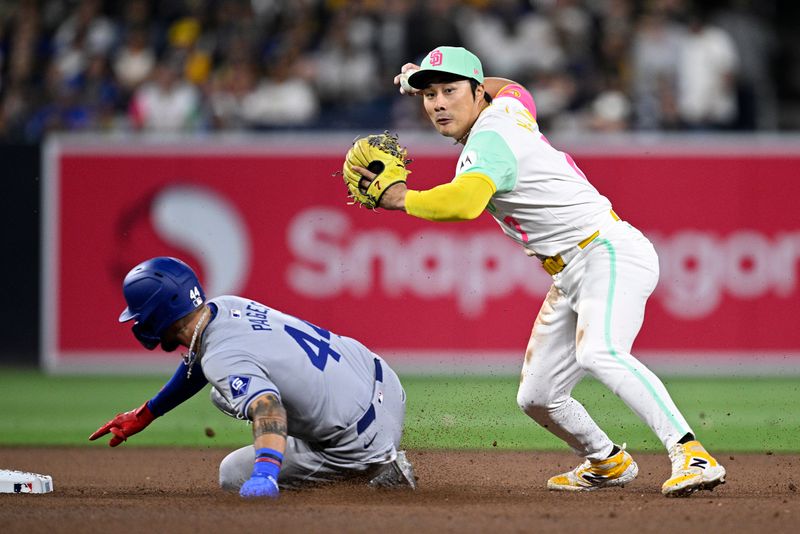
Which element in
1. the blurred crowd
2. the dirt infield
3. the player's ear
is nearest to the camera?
the dirt infield

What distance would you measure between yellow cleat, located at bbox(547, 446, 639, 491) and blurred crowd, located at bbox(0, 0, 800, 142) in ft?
24.5

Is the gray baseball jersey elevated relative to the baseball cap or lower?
lower

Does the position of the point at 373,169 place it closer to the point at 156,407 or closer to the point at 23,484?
the point at 156,407

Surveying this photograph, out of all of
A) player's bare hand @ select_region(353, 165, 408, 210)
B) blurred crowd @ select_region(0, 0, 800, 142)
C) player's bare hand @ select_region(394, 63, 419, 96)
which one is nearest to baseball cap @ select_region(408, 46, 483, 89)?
player's bare hand @ select_region(394, 63, 419, 96)

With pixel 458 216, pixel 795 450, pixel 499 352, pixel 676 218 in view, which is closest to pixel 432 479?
pixel 458 216

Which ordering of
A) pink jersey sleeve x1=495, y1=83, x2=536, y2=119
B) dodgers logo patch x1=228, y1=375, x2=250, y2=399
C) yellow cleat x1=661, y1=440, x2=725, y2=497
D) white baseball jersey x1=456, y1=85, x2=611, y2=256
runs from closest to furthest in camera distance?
dodgers logo patch x1=228, y1=375, x2=250, y2=399
yellow cleat x1=661, y1=440, x2=725, y2=497
white baseball jersey x1=456, y1=85, x2=611, y2=256
pink jersey sleeve x1=495, y1=83, x2=536, y2=119

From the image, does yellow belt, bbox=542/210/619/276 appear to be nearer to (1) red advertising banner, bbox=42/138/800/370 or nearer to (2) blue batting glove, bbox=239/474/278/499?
(2) blue batting glove, bbox=239/474/278/499

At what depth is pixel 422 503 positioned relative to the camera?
6.05 m

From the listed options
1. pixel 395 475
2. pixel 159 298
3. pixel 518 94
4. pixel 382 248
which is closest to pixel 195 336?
pixel 159 298

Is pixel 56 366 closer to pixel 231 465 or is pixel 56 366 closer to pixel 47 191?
pixel 47 191

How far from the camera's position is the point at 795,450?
340 inches

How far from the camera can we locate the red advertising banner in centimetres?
1291

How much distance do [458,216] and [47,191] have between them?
8610mm

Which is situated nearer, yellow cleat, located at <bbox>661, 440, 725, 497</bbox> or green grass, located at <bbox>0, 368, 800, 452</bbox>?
yellow cleat, located at <bbox>661, 440, 725, 497</bbox>
